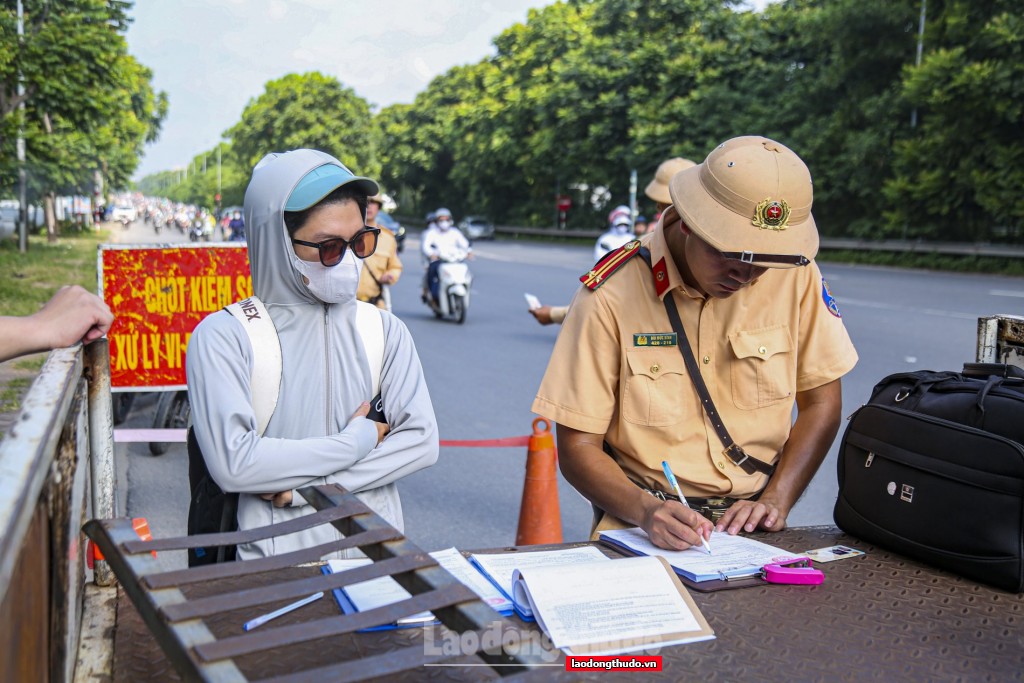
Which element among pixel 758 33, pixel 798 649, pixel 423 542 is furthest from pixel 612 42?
pixel 798 649

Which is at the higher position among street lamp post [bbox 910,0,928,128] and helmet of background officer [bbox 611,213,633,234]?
street lamp post [bbox 910,0,928,128]

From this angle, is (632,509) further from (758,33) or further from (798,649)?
(758,33)

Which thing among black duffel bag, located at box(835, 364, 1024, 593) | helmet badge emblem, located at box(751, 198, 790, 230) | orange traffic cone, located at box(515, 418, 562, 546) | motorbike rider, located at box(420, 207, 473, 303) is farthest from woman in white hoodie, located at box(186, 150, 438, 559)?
motorbike rider, located at box(420, 207, 473, 303)

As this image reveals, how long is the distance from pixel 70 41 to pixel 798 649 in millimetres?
17298

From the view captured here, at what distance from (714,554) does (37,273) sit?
19516 mm

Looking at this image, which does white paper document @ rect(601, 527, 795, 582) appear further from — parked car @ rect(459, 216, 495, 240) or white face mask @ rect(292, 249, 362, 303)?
parked car @ rect(459, 216, 495, 240)

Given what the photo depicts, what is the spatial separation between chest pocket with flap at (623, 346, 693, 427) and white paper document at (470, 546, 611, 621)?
44 centimetres

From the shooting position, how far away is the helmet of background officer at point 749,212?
2.35m

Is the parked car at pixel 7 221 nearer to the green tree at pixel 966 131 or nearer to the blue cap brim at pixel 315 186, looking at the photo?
the green tree at pixel 966 131

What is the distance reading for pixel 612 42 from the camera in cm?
4172

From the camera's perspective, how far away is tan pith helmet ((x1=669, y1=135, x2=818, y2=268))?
235 cm

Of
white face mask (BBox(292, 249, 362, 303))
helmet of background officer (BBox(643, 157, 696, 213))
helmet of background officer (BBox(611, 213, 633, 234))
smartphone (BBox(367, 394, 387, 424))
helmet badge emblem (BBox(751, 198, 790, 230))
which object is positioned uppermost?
helmet of background officer (BBox(643, 157, 696, 213))

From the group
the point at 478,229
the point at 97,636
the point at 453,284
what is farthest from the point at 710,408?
the point at 478,229

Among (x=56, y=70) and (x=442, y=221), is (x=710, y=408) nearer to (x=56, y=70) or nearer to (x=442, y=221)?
(x=442, y=221)
